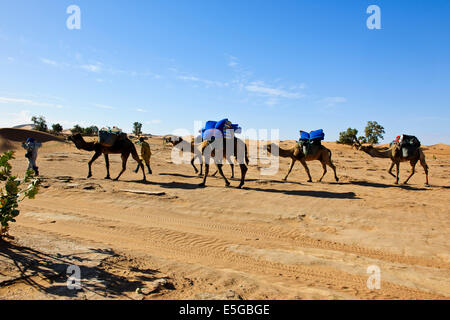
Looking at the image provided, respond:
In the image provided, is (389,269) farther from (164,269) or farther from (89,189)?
(89,189)

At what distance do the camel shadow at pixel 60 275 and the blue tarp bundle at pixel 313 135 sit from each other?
1111 cm

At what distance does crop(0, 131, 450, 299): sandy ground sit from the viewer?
3.60m

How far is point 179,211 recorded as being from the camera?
843 centimetres

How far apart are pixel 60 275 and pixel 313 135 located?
12.2m

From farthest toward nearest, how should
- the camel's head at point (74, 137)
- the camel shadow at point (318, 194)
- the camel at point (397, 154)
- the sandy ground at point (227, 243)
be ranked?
the camel at point (397, 154), the camel's head at point (74, 137), the camel shadow at point (318, 194), the sandy ground at point (227, 243)

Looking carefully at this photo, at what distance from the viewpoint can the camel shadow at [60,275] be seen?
3191mm

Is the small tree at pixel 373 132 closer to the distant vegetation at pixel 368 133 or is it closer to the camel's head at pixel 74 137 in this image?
the distant vegetation at pixel 368 133

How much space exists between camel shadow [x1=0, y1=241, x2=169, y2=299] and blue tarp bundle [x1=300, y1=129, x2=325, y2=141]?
11111 millimetres

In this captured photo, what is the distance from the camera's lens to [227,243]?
5898mm

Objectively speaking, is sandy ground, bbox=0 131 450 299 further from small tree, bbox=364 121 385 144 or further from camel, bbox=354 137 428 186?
→ small tree, bbox=364 121 385 144

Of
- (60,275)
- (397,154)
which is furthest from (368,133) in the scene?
(60,275)

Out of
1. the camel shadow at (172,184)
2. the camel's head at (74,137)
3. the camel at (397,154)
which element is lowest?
the camel shadow at (172,184)

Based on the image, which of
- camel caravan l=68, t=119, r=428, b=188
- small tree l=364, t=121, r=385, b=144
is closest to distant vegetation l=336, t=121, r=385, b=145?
small tree l=364, t=121, r=385, b=144

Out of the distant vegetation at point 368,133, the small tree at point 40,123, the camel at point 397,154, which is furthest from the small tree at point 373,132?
the small tree at point 40,123
